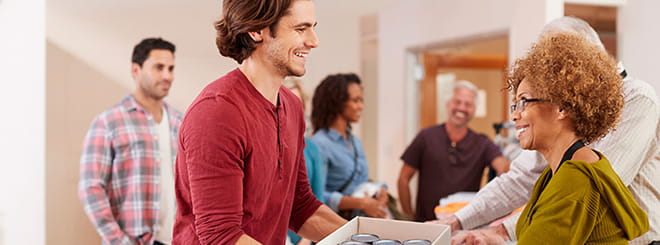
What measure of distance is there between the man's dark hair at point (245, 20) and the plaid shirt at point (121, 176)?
158cm

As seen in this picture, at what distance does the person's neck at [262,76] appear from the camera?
1.43m

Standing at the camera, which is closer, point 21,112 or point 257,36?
point 257,36

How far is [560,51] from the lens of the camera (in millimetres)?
1347

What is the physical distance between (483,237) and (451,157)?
7.36 feet

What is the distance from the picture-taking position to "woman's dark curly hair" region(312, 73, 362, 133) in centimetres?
343

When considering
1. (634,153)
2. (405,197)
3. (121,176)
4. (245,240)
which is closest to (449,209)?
(634,153)

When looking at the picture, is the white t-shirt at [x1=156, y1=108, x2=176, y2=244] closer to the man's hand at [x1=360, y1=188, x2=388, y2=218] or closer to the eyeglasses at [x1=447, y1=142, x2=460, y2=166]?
the man's hand at [x1=360, y1=188, x2=388, y2=218]

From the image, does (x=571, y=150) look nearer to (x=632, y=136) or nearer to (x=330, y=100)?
(x=632, y=136)

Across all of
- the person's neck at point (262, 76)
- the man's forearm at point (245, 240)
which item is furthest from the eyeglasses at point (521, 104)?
the man's forearm at point (245, 240)

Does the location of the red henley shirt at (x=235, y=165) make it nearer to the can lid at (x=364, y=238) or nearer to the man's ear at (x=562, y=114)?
the can lid at (x=364, y=238)

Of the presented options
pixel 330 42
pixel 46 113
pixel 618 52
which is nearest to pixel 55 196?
pixel 46 113

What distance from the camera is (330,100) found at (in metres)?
3.45

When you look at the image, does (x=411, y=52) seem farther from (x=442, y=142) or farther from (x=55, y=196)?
(x=55, y=196)

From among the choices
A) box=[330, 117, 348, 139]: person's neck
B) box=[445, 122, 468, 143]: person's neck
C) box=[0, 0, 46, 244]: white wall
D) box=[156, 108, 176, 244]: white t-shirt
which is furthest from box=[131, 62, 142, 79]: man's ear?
box=[445, 122, 468, 143]: person's neck
